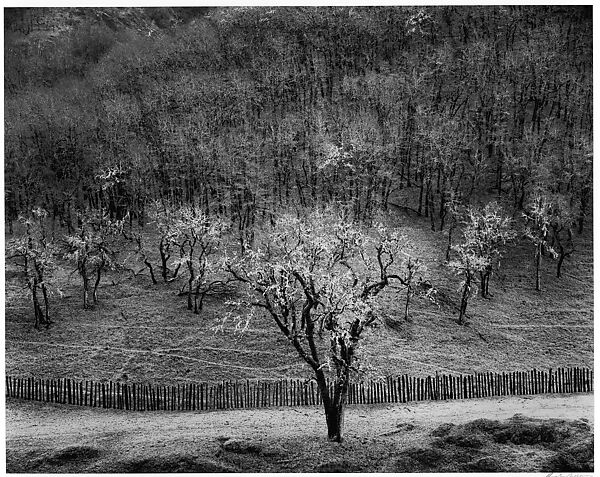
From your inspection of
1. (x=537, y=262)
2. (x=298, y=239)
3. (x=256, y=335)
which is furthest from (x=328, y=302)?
(x=537, y=262)

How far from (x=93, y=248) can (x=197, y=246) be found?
11.5ft

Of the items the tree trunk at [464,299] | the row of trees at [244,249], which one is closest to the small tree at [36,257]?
the row of trees at [244,249]

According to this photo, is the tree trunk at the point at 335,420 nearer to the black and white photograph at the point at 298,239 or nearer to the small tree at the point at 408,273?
the black and white photograph at the point at 298,239

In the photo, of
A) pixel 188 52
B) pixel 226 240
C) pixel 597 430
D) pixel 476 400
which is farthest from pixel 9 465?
pixel 188 52

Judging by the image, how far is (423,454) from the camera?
16.2 meters

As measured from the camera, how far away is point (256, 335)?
20.9m

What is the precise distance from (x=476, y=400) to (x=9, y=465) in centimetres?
1296

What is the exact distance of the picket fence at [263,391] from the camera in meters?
18.8

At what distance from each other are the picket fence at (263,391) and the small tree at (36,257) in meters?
2.70

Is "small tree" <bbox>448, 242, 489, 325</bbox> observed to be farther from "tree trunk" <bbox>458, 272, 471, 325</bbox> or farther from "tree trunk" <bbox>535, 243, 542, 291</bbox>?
"tree trunk" <bbox>535, 243, 542, 291</bbox>

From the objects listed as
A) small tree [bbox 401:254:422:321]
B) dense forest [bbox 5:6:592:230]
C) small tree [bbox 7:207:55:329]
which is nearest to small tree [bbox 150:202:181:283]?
dense forest [bbox 5:6:592:230]

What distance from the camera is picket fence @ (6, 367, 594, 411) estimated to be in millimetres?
18781

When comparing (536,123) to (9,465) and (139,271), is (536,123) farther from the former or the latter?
(9,465)

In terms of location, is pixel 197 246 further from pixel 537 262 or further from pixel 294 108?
pixel 537 262
